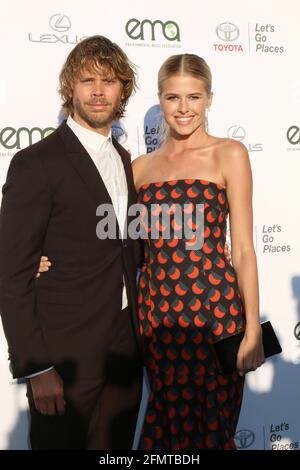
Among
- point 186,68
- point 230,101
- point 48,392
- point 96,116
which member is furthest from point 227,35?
point 48,392

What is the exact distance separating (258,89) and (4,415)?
238 cm

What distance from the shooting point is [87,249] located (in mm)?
1921

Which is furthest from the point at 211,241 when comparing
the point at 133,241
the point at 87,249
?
the point at 87,249

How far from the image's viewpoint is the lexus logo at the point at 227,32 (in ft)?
9.92

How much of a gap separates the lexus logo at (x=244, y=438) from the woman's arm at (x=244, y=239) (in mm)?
1386

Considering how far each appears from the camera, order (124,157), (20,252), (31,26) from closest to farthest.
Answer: (20,252) < (124,157) < (31,26)

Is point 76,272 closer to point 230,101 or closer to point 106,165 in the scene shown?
point 106,165

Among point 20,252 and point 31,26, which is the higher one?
point 31,26

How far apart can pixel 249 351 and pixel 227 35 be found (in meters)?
1.93

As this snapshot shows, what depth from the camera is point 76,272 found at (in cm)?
192

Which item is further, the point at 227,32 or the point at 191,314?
the point at 227,32

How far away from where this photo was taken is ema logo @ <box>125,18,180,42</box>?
2.84 m

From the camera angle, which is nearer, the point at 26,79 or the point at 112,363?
the point at 112,363
